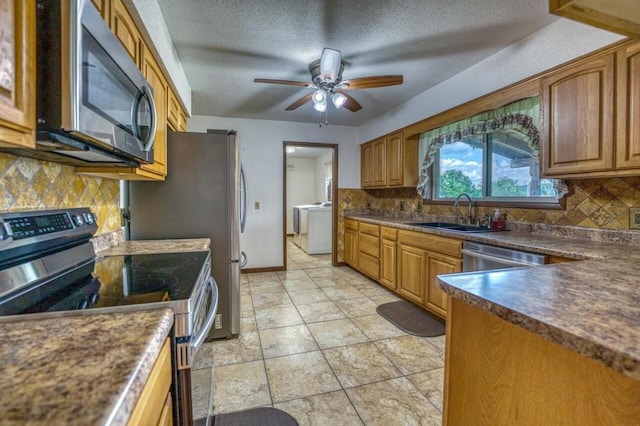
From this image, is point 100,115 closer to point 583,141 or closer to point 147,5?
point 147,5

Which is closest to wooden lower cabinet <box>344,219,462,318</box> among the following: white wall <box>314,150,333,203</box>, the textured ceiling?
the textured ceiling

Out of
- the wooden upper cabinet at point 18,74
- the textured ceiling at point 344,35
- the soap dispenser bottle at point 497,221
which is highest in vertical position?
the textured ceiling at point 344,35

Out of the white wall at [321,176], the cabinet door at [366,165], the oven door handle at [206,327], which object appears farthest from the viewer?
the white wall at [321,176]

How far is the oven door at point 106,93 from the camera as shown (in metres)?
0.79

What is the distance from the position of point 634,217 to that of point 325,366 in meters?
2.17

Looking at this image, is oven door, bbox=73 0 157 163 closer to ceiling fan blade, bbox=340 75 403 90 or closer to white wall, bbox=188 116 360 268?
ceiling fan blade, bbox=340 75 403 90

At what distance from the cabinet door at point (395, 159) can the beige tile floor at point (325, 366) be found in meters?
1.56

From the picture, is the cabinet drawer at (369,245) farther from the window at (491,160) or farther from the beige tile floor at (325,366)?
the window at (491,160)

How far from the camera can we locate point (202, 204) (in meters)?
→ 2.26

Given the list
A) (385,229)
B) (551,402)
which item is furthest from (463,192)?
(551,402)

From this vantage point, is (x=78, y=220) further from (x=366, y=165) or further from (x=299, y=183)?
(x=299, y=183)

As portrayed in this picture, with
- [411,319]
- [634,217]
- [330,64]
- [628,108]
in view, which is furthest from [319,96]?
[634,217]

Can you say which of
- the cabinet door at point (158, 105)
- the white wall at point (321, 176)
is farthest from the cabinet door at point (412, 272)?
the white wall at point (321, 176)

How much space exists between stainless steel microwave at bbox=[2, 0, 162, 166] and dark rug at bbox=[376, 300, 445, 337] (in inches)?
98.1
